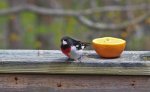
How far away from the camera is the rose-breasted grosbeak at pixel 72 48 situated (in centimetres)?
160

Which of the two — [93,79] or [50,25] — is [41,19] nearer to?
[50,25]

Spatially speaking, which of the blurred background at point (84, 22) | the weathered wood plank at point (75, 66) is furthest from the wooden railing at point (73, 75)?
the blurred background at point (84, 22)

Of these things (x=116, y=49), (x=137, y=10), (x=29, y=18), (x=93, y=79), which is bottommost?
(x=29, y=18)

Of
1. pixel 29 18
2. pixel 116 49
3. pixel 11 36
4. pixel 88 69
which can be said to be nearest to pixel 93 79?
pixel 88 69

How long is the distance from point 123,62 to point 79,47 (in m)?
0.20

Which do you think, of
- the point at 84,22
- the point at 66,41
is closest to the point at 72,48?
the point at 66,41

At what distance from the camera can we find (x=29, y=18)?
10.6 metres

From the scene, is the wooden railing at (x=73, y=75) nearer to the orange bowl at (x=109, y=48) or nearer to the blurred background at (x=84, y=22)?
the orange bowl at (x=109, y=48)

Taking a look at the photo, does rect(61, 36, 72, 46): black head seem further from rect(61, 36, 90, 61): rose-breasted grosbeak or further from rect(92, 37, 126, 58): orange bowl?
rect(92, 37, 126, 58): orange bowl

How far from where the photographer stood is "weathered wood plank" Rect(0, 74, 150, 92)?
1562mm

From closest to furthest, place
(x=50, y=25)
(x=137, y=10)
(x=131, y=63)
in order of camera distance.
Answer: (x=131, y=63)
(x=137, y=10)
(x=50, y=25)

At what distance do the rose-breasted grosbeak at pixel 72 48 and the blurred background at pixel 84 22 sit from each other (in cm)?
495

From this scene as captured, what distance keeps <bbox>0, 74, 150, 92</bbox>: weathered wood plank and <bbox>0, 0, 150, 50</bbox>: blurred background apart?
5060 millimetres

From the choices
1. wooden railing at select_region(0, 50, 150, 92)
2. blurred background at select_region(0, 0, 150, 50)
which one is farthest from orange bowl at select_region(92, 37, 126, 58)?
blurred background at select_region(0, 0, 150, 50)
